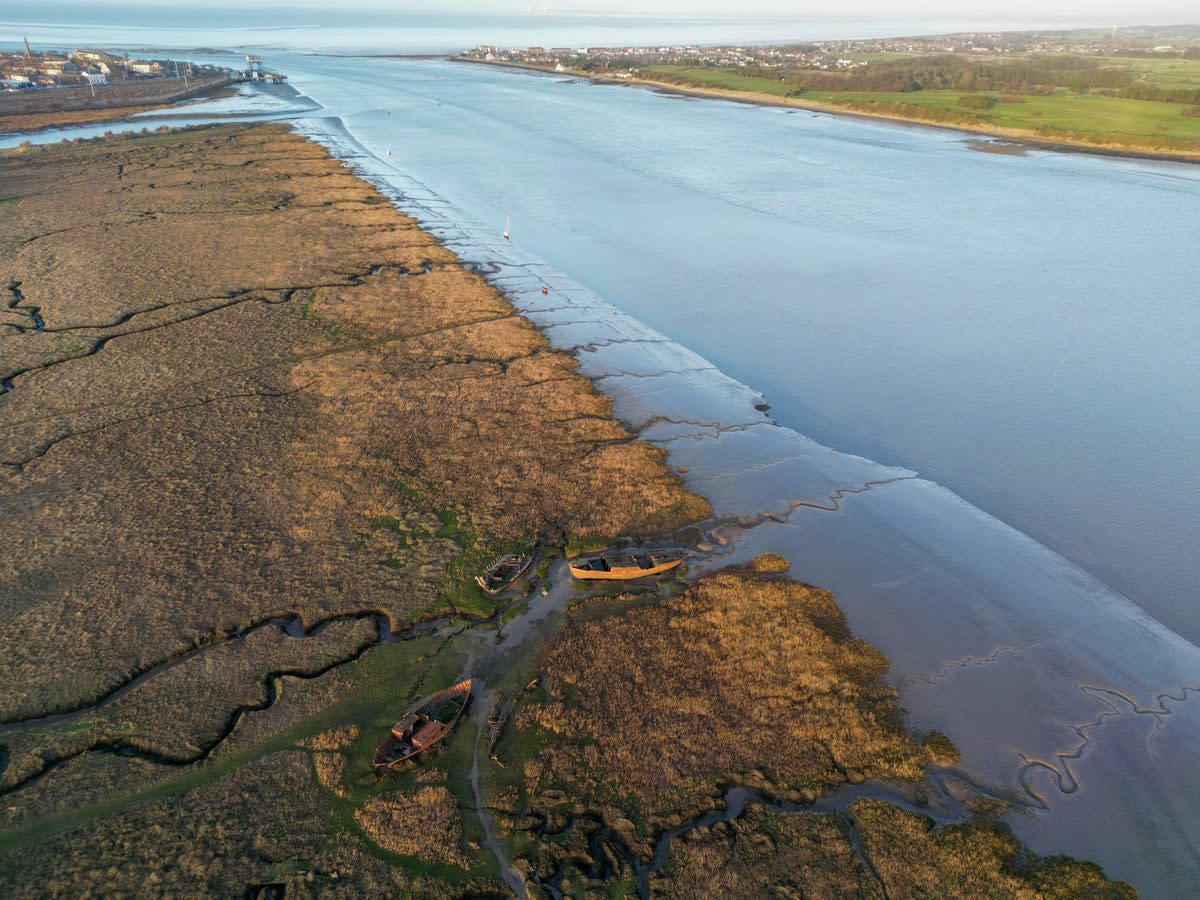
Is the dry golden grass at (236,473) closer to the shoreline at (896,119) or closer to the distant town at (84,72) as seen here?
the distant town at (84,72)

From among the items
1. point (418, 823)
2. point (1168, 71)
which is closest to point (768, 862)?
point (418, 823)

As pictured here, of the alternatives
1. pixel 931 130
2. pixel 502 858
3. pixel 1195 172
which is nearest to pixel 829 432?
pixel 502 858

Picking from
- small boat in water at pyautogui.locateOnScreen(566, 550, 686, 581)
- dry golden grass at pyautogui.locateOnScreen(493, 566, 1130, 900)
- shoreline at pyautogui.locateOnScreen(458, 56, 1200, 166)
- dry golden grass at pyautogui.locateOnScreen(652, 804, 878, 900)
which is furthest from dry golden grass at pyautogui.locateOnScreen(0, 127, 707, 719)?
shoreline at pyautogui.locateOnScreen(458, 56, 1200, 166)

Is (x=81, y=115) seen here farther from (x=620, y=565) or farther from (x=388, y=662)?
(x=620, y=565)

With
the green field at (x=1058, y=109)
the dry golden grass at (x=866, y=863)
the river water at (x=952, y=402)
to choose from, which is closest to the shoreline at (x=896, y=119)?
the green field at (x=1058, y=109)

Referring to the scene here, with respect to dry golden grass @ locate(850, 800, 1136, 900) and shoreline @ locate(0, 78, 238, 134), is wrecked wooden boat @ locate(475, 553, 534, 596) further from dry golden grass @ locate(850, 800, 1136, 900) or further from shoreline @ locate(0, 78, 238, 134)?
shoreline @ locate(0, 78, 238, 134)

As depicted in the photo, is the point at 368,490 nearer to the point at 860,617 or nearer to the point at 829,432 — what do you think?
the point at 860,617
